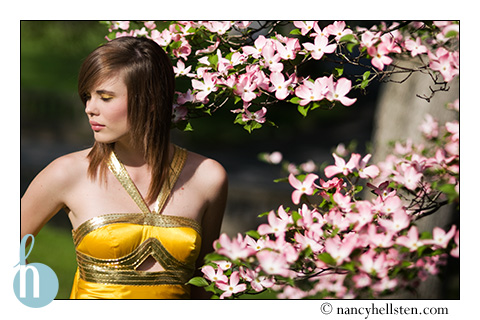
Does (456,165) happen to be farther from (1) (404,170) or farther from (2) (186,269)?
(2) (186,269)

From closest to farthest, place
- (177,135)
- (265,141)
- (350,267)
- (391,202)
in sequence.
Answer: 1. (350,267)
2. (391,202)
3. (177,135)
4. (265,141)

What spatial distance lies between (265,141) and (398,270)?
8043 millimetres

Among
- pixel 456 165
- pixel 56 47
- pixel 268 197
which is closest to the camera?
pixel 456 165

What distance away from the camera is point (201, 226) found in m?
2.36

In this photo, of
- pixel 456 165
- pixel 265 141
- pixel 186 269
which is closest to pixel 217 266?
pixel 186 269

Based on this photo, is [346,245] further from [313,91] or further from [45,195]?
[45,195]

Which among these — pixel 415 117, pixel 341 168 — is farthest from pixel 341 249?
pixel 415 117

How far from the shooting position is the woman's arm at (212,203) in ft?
7.86

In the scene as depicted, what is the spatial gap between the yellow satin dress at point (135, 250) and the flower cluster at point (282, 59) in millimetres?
439

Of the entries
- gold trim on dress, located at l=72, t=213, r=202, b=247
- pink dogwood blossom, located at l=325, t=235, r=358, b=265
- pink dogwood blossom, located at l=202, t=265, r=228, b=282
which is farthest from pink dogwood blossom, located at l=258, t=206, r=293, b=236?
gold trim on dress, located at l=72, t=213, r=202, b=247

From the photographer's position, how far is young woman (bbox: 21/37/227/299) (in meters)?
2.17

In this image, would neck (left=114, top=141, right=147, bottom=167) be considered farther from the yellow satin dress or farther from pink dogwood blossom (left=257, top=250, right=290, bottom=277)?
pink dogwood blossom (left=257, top=250, right=290, bottom=277)

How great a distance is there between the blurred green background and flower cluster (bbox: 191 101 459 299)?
10.5 ft

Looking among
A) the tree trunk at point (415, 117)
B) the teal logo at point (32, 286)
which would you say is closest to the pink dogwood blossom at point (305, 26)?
the teal logo at point (32, 286)
